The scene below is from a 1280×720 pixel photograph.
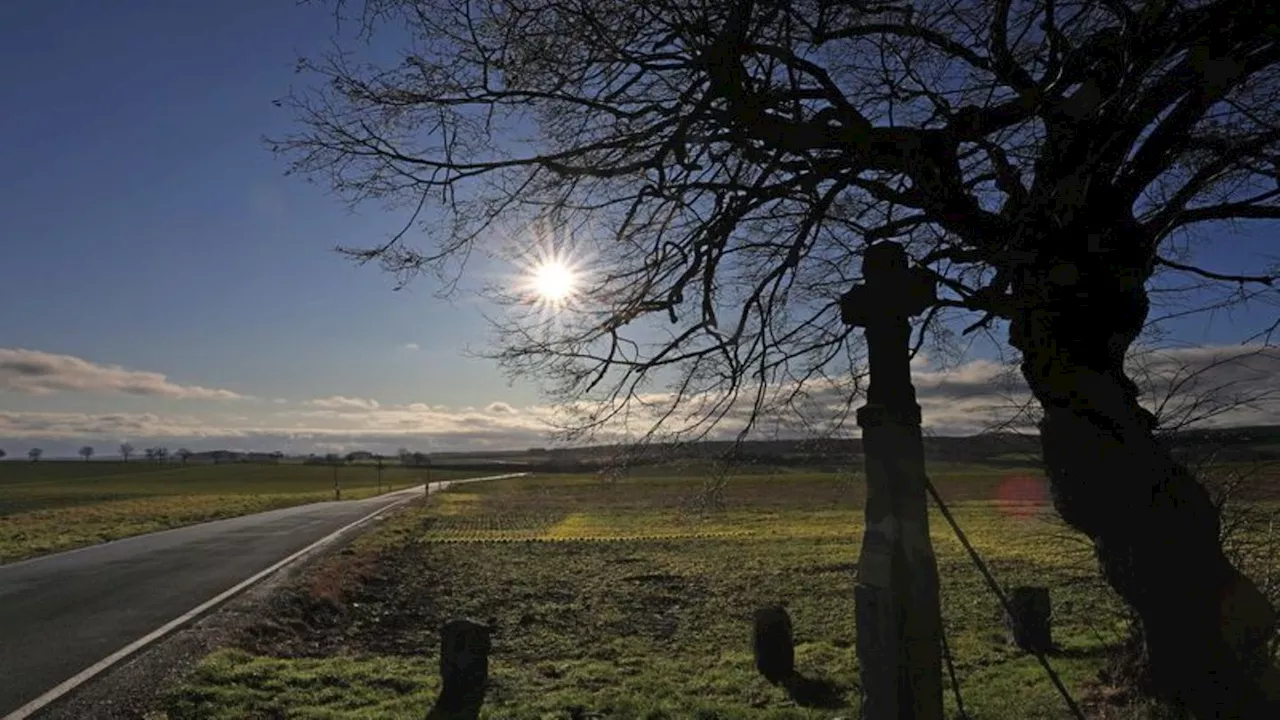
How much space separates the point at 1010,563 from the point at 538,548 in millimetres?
11724

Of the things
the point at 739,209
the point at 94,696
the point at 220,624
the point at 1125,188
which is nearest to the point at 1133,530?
the point at 1125,188

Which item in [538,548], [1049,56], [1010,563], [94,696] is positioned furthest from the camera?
[538,548]

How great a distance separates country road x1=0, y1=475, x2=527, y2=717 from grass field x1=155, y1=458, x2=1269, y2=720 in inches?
52.3

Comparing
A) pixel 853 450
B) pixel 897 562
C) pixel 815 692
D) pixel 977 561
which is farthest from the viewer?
pixel 815 692

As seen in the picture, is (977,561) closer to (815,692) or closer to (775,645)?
(815,692)

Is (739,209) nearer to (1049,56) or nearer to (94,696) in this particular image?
(1049,56)

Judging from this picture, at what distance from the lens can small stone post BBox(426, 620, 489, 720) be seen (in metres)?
7.89

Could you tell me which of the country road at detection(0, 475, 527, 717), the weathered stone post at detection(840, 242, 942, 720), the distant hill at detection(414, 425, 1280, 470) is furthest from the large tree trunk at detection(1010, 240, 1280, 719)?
the country road at detection(0, 475, 527, 717)

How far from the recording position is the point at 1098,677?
802 centimetres

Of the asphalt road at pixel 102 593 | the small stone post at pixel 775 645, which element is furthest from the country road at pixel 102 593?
the small stone post at pixel 775 645

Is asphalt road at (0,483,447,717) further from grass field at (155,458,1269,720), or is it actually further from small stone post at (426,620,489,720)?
small stone post at (426,620,489,720)

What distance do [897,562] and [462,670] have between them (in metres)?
5.04

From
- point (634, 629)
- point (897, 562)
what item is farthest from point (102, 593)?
point (897, 562)

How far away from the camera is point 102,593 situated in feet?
44.3
